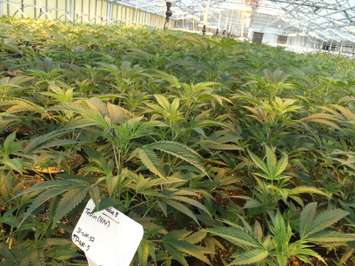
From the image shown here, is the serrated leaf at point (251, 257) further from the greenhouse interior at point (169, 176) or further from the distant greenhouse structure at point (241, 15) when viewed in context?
the distant greenhouse structure at point (241, 15)

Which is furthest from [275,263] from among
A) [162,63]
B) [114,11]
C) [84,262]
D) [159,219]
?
[114,11]

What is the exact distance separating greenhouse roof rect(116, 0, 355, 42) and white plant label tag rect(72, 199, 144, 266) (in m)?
17.9

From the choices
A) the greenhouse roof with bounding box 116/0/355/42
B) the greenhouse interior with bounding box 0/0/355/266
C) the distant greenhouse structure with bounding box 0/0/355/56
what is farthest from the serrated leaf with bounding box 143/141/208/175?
the greenhouse roof with bounding box 116/0/355/42

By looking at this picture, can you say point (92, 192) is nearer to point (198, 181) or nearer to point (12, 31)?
point (198, 181)

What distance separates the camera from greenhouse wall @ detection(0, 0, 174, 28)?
10.5m

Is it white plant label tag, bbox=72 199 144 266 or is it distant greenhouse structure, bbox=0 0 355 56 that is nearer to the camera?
white plant label tag, bbox=72 199 144 266

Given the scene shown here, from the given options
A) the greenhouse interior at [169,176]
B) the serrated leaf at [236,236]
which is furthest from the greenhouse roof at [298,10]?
the serrated leaf at [236,236]

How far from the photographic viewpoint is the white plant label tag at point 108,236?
78 cm

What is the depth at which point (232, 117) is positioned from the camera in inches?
59.2

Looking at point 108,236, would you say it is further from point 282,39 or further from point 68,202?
point 282,39

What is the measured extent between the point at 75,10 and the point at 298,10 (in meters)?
13.2

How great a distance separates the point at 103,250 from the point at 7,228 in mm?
377

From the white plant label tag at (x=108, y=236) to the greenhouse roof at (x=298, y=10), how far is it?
1791 centimetres

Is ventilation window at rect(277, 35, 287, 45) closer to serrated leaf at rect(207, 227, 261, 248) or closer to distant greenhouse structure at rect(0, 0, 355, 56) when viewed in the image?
distant greenhouse structure at rect(0, 0, 355, 56)
